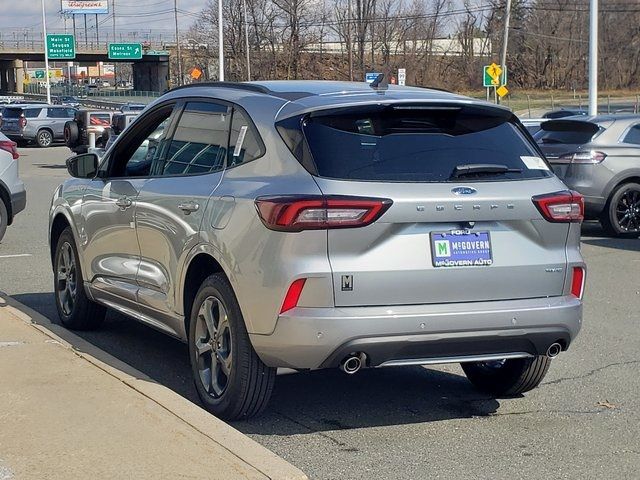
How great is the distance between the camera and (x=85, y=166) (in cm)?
777

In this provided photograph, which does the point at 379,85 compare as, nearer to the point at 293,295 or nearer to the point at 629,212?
the point at 293,295

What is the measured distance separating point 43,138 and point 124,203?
37598mm

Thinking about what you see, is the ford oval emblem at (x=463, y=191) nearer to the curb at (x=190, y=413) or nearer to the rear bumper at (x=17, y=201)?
the curb at (x=190, y=413)

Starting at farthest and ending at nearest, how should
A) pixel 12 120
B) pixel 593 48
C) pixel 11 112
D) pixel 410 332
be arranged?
pixel 11 112 → pixel 12 120 → pixel 593 48 → pixel 410 332

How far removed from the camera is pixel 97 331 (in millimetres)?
8250

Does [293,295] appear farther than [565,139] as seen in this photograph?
No

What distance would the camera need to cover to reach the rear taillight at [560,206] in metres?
5.60

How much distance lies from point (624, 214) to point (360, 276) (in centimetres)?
1068

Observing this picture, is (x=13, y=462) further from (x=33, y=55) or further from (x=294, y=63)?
(x=33, y=55)

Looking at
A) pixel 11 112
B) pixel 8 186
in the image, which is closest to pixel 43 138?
pixel 11 112

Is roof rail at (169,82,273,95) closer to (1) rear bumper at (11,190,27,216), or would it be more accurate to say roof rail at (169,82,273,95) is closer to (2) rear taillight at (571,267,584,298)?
(2) rear taillight at (571,267,584,298)

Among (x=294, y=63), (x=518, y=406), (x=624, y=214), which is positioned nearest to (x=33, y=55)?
(x=294, y=63)

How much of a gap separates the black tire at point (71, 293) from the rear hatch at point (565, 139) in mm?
8406

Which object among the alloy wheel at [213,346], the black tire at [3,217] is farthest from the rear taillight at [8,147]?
the alloy wheel at [213,346]
